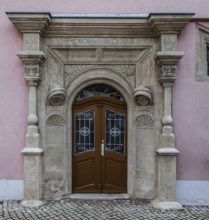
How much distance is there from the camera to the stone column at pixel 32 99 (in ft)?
19.7

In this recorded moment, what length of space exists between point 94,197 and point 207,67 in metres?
3.71

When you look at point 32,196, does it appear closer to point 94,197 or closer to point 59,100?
point 94,197

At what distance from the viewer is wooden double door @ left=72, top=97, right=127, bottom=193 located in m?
6.53

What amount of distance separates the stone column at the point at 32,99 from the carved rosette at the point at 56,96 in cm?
33

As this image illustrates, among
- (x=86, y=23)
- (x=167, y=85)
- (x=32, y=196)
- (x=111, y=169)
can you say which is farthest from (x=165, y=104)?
(x=32, y=196)

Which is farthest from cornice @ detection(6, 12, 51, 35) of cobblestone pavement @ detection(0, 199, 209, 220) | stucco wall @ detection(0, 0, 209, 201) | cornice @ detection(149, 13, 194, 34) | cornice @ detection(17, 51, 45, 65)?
cobblestone pavement @ detection(0, 199, 209, 220)

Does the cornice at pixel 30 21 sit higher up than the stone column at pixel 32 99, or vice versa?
the cornice at pixel 30 21

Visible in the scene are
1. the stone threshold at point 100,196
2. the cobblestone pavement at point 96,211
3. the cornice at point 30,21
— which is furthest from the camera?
the stone threshold at point 100,196

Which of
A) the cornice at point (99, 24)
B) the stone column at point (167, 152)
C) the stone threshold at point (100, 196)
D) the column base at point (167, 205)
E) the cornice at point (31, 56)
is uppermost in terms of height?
the cornice at point (99, 24)

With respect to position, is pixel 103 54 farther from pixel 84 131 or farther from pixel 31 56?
pixel 84 131

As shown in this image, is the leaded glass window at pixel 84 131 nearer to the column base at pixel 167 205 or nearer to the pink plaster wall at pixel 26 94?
the pink plaster wall at pixel 26 94

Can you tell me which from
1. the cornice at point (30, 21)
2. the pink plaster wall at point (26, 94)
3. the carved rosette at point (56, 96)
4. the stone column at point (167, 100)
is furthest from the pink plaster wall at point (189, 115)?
the cornice at point (30, 21)

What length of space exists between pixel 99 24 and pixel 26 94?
6.89ft

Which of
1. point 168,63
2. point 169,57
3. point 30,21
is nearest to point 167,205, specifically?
point 168,63
